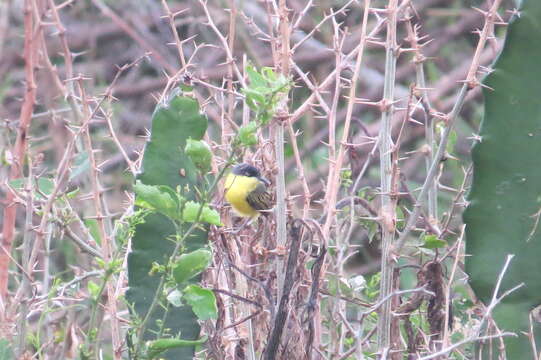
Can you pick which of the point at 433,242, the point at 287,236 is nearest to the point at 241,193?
the point at 287,236

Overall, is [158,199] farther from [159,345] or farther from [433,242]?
[433,242]

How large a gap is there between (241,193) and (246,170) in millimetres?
52

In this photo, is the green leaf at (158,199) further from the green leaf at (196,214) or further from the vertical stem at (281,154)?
the vertical stem at (281,154)

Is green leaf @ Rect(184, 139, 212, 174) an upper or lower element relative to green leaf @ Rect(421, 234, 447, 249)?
upper

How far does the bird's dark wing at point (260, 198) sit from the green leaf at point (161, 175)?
12 centimetres

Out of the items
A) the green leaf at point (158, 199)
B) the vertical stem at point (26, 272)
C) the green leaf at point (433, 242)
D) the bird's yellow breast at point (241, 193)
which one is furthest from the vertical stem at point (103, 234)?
the green leaf at point (433, 242)

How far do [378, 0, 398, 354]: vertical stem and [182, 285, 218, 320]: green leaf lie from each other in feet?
1.37

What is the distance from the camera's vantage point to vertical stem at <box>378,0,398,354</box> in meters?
2.06

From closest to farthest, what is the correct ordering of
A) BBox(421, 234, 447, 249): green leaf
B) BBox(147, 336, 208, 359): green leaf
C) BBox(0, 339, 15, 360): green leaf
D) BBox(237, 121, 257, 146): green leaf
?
BBox(237, 121, 257, 146): green leaf, BBox(147, 336, 208, 359): green leaf, BBox(0, 339, 15, 360): green leaf, BBox(421, 234, 447, 249): green leaf

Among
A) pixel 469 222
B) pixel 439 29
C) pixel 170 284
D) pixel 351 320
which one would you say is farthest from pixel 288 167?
pixel 170 284

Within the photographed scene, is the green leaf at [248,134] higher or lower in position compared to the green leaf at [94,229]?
higher

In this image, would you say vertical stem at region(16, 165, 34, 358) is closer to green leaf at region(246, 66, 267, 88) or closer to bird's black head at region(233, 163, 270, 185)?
bird's black head at region(233, 163, 270, 185)

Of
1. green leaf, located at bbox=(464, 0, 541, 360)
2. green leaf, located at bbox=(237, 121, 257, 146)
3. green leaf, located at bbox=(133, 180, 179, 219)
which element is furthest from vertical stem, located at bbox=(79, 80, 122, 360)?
green leaf, located at bbox=(464, 0, 541, 360)

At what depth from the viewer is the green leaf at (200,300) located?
179 cm
